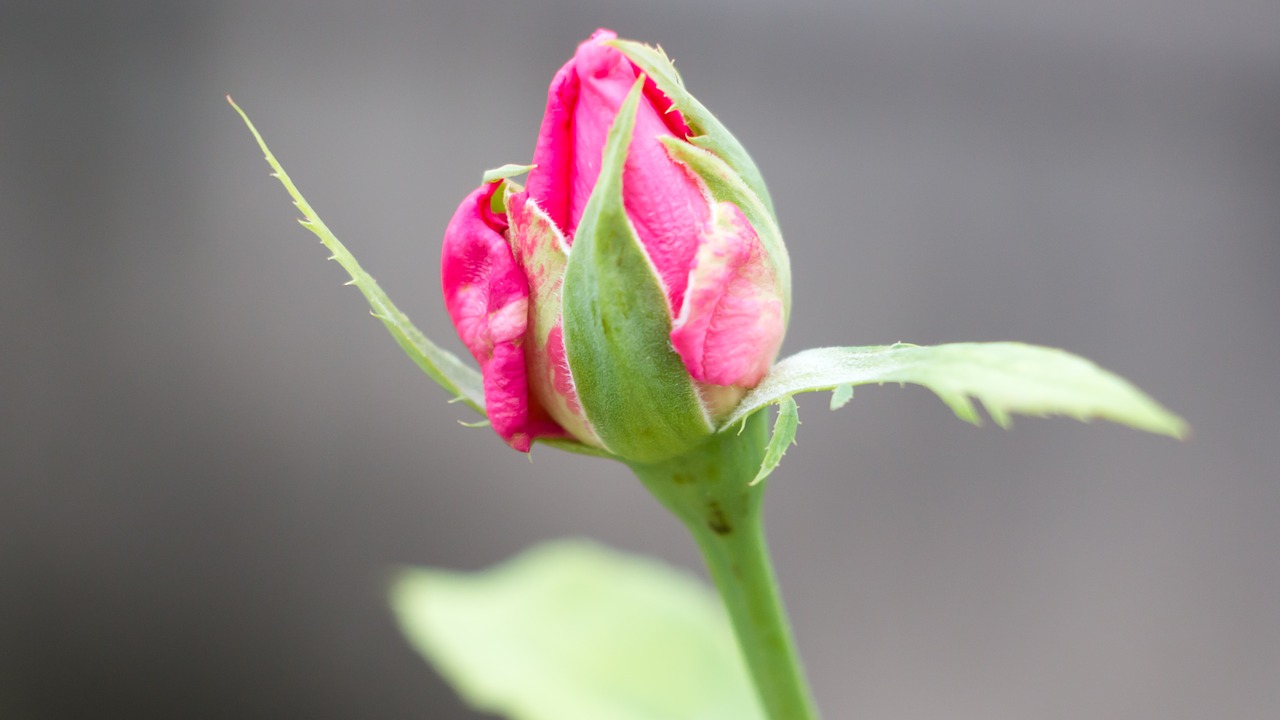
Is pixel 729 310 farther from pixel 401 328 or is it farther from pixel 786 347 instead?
pixel 786 347

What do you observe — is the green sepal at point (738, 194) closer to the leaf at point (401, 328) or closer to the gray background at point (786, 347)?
the leaf at point (401, 328)

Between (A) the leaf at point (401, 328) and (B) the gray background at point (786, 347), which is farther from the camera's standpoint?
(B) the gray background at point (786, 347)

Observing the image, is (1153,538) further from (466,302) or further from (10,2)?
(10,2)

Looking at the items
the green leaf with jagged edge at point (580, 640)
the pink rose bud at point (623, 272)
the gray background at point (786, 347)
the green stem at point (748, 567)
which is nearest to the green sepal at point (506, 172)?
the pink rose bud at point (623, 272)

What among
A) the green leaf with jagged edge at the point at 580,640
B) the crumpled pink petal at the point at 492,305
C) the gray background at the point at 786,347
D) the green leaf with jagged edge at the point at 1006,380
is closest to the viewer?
the green leaf with jagged edge at the point at 1006,380

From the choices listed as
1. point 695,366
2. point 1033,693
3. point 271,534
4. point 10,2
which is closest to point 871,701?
point 1033,693

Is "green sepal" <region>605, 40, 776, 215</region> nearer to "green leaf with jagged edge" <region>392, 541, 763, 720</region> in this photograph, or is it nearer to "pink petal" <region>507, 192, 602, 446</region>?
"pink petal" <region>507, 192, 602, 446</region>
